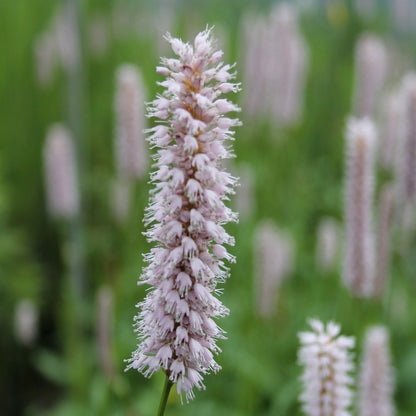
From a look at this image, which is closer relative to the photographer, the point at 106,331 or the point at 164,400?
the point at 164,400

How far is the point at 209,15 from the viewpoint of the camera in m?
10.7

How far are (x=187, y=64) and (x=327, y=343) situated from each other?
1.18 metres

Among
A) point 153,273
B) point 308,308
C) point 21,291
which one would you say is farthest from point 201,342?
point 21,291

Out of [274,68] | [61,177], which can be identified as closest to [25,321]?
[61,177]

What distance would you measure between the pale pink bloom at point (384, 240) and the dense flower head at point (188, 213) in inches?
88.9

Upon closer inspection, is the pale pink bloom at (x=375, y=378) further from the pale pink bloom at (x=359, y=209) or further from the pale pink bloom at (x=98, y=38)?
the pale pink bloom at (x=98, y=38)

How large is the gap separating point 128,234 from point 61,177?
2.59ft

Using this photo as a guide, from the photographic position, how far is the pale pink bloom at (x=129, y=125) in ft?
15.7

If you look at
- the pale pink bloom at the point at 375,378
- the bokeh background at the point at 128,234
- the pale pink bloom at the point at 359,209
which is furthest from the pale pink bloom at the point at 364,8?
the pale pink bloom at the point at 375,378

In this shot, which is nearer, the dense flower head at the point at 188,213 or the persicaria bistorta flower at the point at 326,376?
the dense flower head at the point at 188,213

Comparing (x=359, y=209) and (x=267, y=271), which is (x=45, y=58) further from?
(x=359, y=209)

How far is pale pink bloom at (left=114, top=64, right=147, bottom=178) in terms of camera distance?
478 centimetres

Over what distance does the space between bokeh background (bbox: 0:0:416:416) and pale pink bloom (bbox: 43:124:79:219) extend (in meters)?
0.17

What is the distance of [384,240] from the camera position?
401 centimetres
